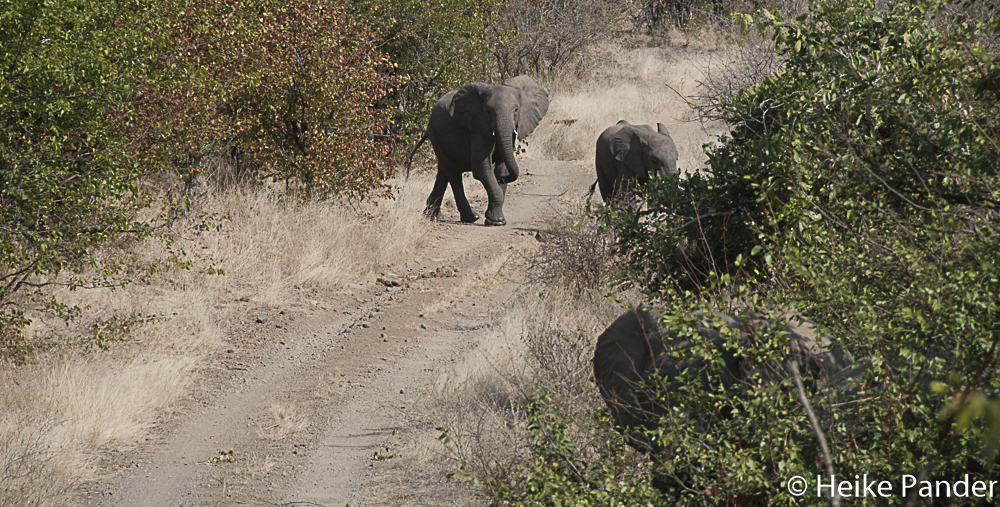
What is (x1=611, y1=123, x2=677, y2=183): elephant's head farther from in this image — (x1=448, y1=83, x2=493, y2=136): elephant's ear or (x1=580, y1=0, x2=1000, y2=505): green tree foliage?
(x1=580, y1=0, x2=1000, y2=505): green tree foliage

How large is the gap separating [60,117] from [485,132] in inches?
263

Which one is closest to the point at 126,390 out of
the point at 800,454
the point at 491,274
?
the point at 491,274

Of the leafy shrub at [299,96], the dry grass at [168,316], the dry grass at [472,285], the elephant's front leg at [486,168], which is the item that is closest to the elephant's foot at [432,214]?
the dry grass at [168,316]

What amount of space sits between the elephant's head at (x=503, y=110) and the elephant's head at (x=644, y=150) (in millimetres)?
1699

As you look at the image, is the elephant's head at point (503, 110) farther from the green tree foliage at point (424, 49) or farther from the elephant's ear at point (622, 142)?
the green tree foliage at point (424, 49)

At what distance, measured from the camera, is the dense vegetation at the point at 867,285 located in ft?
9.14

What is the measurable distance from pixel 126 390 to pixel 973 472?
6172 mm

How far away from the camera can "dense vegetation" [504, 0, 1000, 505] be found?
9.14 feet

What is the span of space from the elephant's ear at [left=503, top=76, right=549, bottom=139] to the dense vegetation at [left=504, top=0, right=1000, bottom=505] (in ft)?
25.3

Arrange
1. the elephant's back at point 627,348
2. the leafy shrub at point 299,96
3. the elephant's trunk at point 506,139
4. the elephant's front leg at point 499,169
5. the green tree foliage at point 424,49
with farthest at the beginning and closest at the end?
the green tree foliage at point 424,49 → the elephant's front leg at point 499,169 → the elephant's trunk at point 506,139 → the leafy shrub at point 299,96 → the elephant's back at point 627,348

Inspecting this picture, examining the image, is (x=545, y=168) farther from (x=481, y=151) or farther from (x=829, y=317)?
(x=829, y=317)

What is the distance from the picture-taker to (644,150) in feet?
35.2

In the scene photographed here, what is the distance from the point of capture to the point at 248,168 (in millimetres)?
12586

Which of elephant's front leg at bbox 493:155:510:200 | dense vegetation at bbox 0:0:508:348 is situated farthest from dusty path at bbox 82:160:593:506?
elephant's front leg at bbox 493:155:510:200
